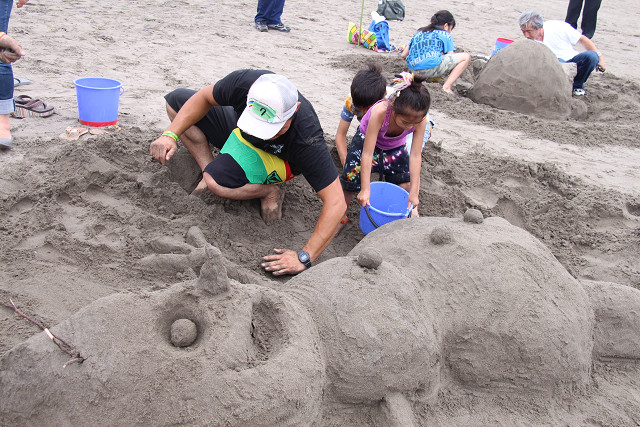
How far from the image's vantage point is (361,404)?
1807mm

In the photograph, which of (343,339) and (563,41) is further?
(563,41)

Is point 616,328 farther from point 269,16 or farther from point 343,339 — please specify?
point 269,16

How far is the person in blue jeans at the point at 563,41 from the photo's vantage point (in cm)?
614

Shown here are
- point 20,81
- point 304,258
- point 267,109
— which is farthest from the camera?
point 20,81

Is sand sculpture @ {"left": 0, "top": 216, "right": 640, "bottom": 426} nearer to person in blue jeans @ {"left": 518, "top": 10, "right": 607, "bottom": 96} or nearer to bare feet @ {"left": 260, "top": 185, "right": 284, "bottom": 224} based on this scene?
bare feet @ {"left": 260, "top": 185, "right": 284, "bottom": 224}

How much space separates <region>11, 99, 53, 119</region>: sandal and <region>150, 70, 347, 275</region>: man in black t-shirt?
4.38ft

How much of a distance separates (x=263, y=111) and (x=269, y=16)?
5.80 metres

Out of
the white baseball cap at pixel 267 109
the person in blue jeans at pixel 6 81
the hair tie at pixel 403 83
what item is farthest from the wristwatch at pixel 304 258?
the person in blue jeans at pixel 6 81

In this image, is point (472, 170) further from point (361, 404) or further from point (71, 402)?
point (71, 402)

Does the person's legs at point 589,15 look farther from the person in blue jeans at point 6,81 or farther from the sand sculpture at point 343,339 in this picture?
the person in blue jeans at point 6,81

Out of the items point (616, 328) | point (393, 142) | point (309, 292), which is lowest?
point (616, 328)

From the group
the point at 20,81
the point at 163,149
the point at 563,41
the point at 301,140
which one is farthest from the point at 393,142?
the point at 563,41

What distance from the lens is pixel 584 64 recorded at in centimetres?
615

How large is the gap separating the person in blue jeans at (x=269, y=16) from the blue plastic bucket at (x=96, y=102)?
434 centimetres
